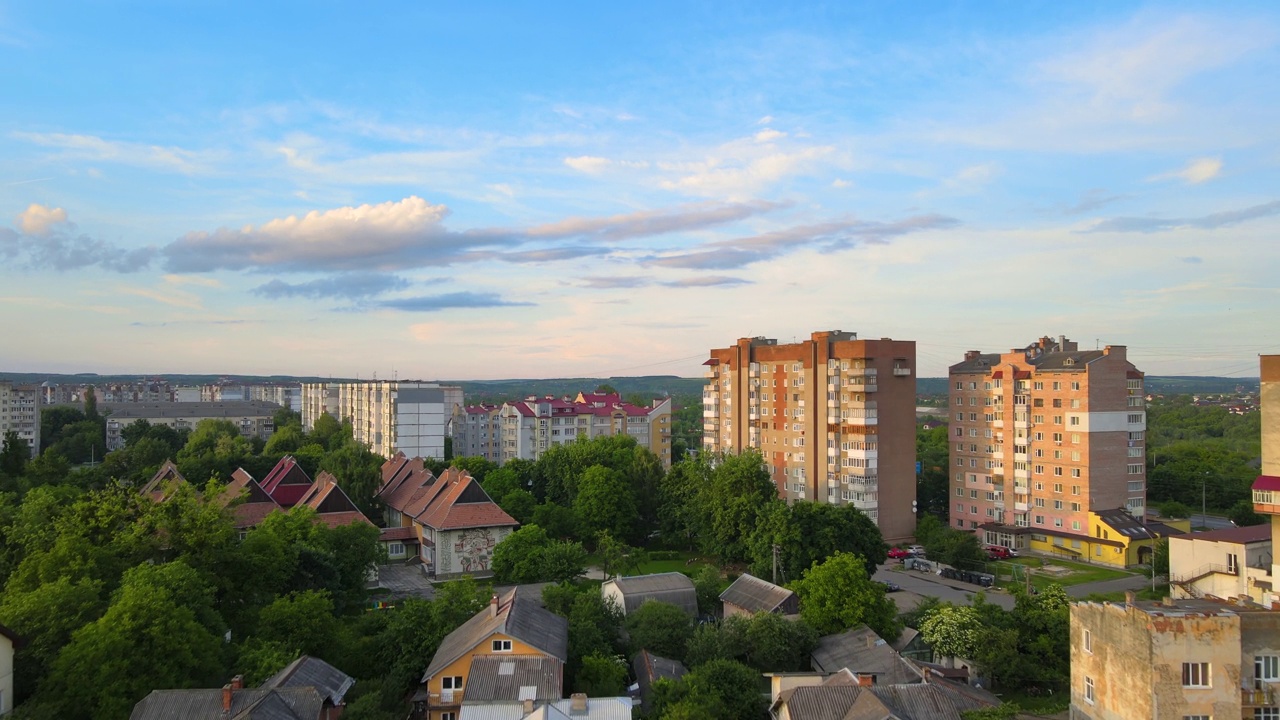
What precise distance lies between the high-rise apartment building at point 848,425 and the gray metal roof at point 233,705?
1435 inches

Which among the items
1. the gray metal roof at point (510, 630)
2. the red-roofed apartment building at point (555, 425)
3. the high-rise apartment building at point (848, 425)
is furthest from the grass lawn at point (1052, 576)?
the red-roofed apartment building at point (555, 425)

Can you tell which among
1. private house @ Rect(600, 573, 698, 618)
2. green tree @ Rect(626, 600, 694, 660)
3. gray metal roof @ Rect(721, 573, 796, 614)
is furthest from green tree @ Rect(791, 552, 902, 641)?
private house @ Rect(600, 573, 698, 618)

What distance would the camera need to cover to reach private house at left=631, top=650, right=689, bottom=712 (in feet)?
76.2

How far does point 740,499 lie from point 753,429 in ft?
55.6

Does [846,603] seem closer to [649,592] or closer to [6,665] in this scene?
[649,592]

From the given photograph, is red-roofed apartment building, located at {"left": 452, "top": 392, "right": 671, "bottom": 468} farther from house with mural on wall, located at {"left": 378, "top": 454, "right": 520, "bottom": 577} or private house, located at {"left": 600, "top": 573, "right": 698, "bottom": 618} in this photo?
private house, located at {"left": 600, "top": 573, "right": 698, "bottom": 618}

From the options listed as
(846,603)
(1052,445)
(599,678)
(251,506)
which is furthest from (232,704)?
(1052,445)

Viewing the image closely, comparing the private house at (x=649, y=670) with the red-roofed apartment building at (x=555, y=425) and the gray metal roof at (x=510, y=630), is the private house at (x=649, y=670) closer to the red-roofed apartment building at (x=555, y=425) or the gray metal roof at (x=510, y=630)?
the gray metal roof at (x=510, y=630)

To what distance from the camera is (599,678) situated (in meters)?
22.6

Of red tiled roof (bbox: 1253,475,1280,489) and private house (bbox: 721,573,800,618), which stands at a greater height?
red tiled roof (bbox: 1253,475,1280,489)

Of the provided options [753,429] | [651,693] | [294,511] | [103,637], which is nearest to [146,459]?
[294,511]

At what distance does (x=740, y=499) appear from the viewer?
4038 cm

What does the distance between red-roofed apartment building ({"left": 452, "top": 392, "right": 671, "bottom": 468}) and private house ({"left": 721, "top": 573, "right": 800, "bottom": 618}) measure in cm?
4405

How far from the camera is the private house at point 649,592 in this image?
2986 cm
